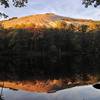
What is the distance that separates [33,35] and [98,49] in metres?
23.8

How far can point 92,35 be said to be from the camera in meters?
132

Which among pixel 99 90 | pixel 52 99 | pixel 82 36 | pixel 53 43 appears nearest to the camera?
pixel 52 99

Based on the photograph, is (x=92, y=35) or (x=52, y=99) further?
(x=92, y=35)

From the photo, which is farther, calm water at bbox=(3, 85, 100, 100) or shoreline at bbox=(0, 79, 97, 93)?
shoreline at bbox=(0, 79, 97, 93)

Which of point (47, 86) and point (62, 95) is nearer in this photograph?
point (62, 95)

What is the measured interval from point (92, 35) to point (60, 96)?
357ft

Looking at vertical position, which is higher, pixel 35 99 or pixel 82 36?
pixel 82 36

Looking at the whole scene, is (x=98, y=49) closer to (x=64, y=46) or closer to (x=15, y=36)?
(x=64, y=46)

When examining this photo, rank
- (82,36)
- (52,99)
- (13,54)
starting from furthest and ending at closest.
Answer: (82,36), (13,54), (52,99)

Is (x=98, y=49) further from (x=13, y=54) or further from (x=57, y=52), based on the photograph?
(x=13, y=54)

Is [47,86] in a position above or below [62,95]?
below

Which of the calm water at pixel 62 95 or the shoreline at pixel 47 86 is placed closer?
the calm water at pixel 62 95

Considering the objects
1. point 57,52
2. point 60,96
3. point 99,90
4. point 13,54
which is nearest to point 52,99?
point 60,96

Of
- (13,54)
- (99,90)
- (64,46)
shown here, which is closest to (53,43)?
(64,46)
